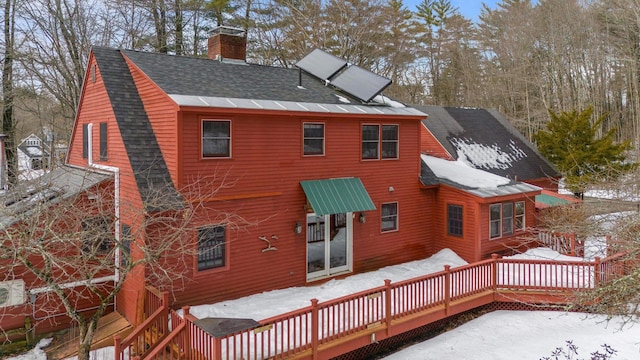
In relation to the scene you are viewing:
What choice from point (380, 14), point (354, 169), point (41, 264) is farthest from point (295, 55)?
point (41, 264)

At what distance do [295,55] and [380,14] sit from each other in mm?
Answer: 6586

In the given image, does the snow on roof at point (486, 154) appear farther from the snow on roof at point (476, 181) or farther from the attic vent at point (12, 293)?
the attic vent at point (12, 293)

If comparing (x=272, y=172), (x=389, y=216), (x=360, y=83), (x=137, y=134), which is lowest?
(x=389, y=216)

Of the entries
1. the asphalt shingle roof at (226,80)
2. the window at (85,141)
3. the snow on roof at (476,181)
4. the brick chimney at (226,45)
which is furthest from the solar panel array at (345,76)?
the window at (85,141)

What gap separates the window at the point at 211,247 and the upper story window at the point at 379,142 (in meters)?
5.11

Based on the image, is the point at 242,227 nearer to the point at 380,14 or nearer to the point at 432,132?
the point at 432,132

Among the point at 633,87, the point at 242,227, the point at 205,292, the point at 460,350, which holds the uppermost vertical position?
A: the point at 633,87

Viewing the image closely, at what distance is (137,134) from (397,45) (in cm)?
2577

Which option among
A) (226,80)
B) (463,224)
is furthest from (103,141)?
(463,224)

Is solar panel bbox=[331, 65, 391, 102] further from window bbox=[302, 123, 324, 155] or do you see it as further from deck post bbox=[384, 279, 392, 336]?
deck post bbox=[384, 279, 392, 336]

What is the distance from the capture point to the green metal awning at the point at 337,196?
11.7 m

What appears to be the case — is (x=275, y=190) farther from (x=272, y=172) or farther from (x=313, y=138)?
(x=313, y=138)

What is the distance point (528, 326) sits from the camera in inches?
452

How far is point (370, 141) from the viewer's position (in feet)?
44.7
